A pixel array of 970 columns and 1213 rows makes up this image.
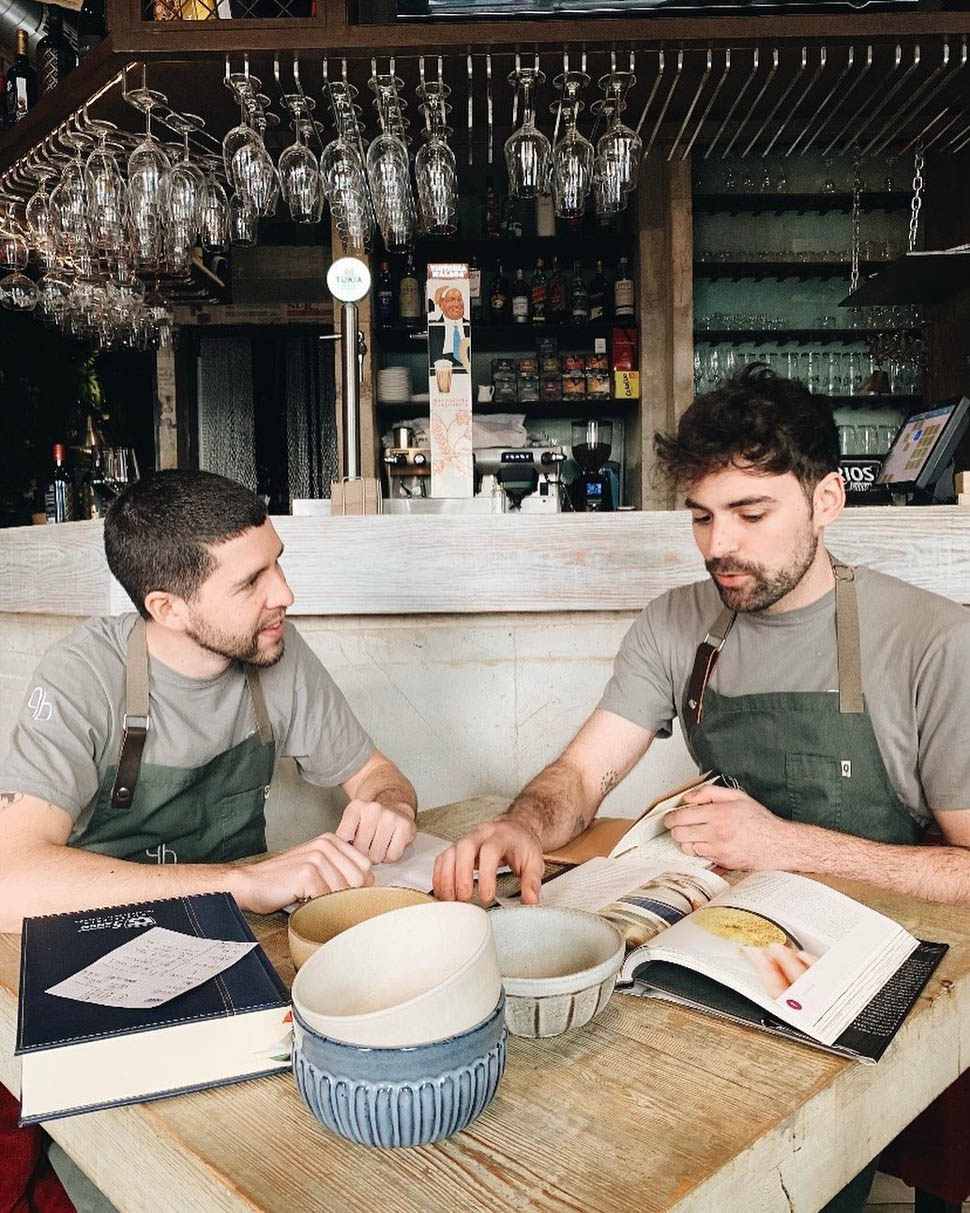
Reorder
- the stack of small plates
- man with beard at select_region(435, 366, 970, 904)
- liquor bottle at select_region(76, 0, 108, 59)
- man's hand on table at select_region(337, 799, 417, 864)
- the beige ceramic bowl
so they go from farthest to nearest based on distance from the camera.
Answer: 1. the stack of small plates
2. liquor bottle at select_region(76, 0, 108, 59)
3. man with beard at select_region(435, 366, 970, 904)
4. man's hand on table at select_region(337, 799, 417, 864)
5. the beige ceramic bowl

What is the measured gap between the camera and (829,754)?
1425mm

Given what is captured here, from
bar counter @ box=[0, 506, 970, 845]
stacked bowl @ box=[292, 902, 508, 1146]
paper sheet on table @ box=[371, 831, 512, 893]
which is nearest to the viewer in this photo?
stacked bowl @ box=[292, 902, 508, 1146]

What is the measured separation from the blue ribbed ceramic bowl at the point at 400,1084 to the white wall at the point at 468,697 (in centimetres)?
160

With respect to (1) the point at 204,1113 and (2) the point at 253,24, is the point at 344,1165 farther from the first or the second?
(2) the point at 253,24

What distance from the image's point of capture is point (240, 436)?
5891 mm

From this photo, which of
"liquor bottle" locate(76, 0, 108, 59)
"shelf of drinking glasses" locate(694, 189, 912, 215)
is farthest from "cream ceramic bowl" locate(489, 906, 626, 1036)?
"shelf of drinking glasses" locate(694, 189, 912, 215)

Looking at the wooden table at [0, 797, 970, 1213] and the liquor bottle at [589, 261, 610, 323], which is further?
the liquor bottle at [589, 261, 610, 323]

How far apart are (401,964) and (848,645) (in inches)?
37.7

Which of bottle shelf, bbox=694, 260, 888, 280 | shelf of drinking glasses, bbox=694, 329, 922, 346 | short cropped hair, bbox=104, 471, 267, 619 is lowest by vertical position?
short cropped hair, bbox=104, 471, 267, 619

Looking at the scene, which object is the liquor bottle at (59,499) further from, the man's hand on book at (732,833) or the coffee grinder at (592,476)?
the man's hand on book at (732,833)

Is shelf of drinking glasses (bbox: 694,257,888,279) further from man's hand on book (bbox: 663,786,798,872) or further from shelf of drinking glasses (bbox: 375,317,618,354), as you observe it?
man's hand on book (bbox: 663,786,798,872)

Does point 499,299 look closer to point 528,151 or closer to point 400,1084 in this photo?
point 528,151

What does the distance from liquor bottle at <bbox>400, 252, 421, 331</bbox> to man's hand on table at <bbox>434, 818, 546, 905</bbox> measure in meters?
4.03

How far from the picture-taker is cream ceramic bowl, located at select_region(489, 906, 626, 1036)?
0.76 m
